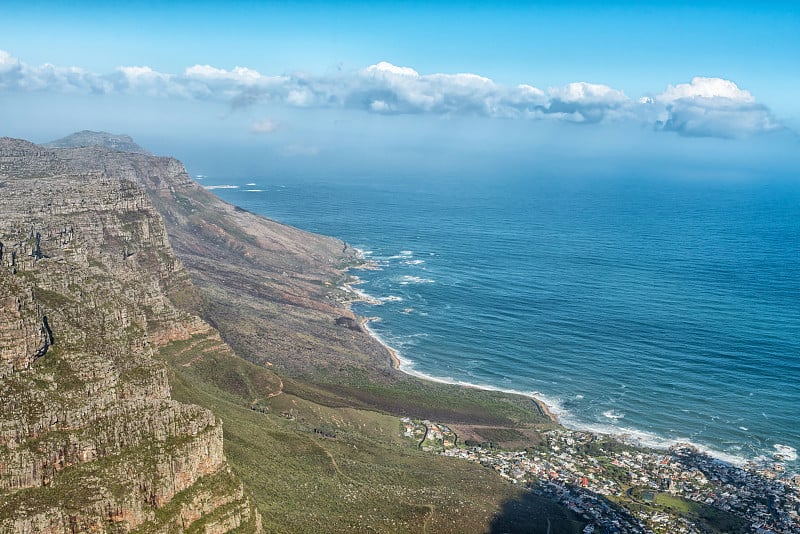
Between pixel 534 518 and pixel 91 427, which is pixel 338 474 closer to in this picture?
pixel 534 518

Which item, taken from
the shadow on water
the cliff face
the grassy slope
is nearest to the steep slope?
the grassy slope

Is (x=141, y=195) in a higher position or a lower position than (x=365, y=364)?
higher

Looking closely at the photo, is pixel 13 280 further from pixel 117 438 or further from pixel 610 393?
pixel 610 393

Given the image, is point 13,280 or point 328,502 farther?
point 328,502

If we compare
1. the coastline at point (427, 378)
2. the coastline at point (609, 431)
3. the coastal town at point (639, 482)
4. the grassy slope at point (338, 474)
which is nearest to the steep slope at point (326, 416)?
the grassy slope at point (338, 474)

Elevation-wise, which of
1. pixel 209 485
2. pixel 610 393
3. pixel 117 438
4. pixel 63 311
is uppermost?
pixel 63 311

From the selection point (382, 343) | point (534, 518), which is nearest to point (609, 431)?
point (534, 518)

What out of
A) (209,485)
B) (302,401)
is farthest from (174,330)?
(209,485)
